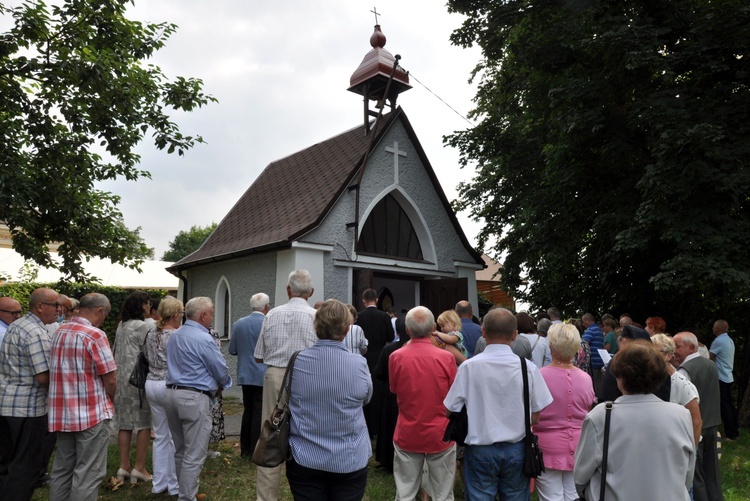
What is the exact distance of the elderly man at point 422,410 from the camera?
4.56m

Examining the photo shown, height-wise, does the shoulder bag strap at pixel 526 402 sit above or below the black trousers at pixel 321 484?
above

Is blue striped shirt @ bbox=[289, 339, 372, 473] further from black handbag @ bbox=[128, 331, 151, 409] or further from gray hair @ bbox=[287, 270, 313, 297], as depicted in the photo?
black handbag @ bbox=[128, 331, 151, 409]

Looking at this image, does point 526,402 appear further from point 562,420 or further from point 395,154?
point 395,154

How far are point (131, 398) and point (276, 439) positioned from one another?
3485 mm

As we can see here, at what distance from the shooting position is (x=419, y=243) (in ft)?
51.9

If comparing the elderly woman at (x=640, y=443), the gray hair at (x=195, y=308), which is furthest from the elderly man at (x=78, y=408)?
the elderly woman at (x=640, y=443)

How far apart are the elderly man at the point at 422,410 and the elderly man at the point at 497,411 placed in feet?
2.06

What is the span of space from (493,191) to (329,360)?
14.0m

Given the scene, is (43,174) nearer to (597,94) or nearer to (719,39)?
(597,94)

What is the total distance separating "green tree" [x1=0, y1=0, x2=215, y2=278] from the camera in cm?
802

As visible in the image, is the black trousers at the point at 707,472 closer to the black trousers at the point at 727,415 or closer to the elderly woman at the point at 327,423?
the elderly woman at the point at 327,423

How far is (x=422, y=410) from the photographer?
4555 millimetres

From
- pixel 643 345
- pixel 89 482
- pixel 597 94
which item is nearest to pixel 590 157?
pixel 597 94

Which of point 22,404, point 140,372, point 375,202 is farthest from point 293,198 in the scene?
point 22,404
